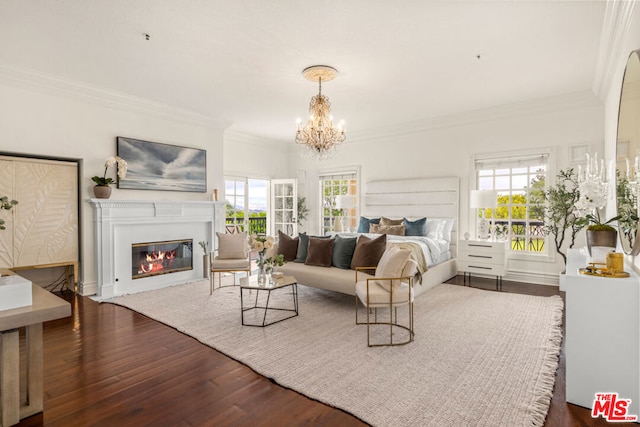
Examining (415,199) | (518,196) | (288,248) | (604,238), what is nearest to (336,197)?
(415,199)

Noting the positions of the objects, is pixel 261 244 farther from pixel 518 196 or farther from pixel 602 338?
pixel 518 196

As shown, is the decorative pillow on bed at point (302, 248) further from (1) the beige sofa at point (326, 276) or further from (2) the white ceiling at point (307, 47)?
(2) the white ceiling at point (307, 47)

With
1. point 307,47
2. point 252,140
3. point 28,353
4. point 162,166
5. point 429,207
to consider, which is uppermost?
point 307,47

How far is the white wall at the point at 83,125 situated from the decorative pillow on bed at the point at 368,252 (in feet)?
10.8

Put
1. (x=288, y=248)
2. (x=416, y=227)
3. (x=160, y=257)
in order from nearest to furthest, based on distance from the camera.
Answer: (x=288, y=248)
(x=160, y=257)
(x=416, y=227)

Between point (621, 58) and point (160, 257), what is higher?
point (621, 58)

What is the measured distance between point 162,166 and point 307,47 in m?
3.25

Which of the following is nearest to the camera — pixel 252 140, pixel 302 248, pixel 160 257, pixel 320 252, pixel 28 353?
pixel 28 353

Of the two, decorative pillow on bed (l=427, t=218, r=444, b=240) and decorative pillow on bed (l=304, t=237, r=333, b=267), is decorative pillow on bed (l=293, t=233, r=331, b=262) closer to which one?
decorative pillow on bed (l=304, t=237, r=333, b=267)

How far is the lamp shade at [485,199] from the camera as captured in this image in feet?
17.4

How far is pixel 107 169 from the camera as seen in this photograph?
16.1ft

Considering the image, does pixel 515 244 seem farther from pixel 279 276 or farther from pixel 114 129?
pixel 114 129

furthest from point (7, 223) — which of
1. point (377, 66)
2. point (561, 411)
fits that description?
point (561, 411)

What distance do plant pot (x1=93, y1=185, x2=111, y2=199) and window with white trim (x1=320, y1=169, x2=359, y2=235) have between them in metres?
4.18
